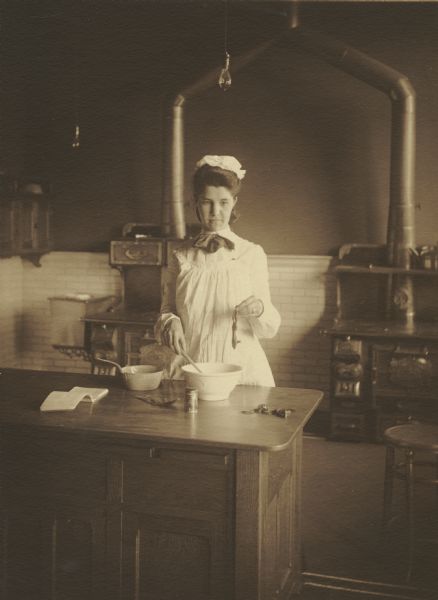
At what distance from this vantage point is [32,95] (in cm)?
→ 796

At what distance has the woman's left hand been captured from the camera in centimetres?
370

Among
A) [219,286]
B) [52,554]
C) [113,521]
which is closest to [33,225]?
[219,286]

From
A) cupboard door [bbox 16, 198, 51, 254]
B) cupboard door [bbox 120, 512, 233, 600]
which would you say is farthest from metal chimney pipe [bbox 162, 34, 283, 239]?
cupboard door [bbox 120, 512, 233, 600]

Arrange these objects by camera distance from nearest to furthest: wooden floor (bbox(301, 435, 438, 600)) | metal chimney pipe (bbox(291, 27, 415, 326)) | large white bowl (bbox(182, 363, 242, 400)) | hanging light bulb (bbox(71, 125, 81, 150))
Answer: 1. large white bowl (bbox(182, 363, 242, 400))
2. wooden floor (bbox(301, 435, 438, 600))
3. metal chimney pipe (bbox(291, 27, 415, 326))
4. hanging light bulb (bbox(71, 125, 81, 150))

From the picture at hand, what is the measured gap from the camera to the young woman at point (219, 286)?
3936mm

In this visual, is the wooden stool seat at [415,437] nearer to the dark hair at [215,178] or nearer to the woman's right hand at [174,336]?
the woman's right hand at [174,336]

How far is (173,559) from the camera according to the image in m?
2.92

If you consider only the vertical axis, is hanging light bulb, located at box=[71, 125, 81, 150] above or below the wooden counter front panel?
above

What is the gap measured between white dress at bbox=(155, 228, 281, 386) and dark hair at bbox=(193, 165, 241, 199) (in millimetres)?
273

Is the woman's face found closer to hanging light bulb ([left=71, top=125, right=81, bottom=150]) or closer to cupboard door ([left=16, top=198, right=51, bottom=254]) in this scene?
hanging light bulb ([left=71, top=125, right=81, bottom=150])

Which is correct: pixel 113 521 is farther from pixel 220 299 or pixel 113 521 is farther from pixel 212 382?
pixel 220 299

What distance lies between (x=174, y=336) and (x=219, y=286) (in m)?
0.48

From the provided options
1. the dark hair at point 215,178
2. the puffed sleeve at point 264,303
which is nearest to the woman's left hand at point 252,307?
the puffed sleeve at point 264,303

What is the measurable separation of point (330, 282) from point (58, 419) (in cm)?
454
